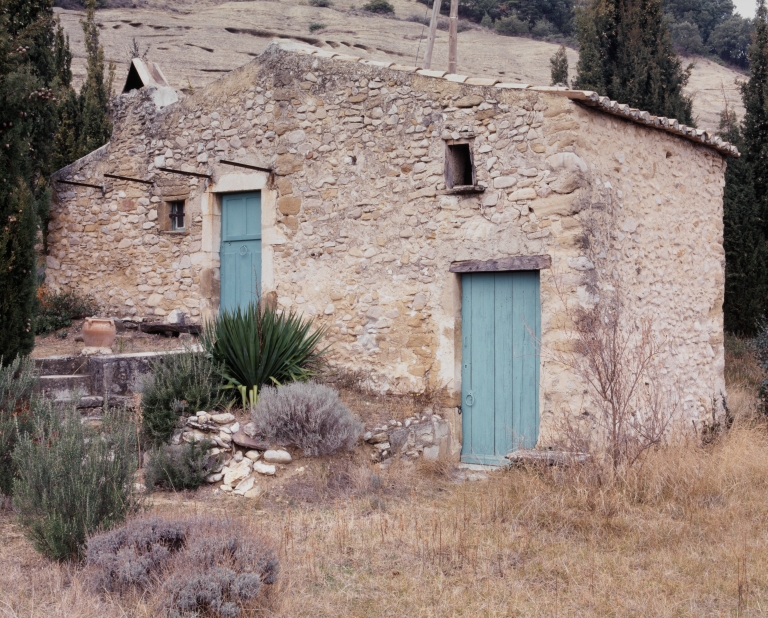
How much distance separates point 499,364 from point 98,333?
4410 millimetres

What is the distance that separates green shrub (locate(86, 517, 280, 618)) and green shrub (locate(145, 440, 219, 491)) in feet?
6.60

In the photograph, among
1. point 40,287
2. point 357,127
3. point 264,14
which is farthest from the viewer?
point 264,14

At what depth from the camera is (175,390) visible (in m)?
7.50

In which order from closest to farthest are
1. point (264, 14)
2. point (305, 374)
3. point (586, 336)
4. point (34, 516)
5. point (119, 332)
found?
point (34, 516) < point (586, 336) < point (305, 374) < point (119, 332) < point (264, 14)

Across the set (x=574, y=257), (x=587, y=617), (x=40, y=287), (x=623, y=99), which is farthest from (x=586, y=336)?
(x=623, y=99)

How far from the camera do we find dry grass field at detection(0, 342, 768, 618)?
14.0ft

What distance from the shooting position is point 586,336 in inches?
259

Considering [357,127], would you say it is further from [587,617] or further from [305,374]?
[587,617]

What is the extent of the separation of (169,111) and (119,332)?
2815 millimetres

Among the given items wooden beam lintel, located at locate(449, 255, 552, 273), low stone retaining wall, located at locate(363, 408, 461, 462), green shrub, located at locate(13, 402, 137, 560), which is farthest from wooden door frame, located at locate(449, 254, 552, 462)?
green shrub, located at locate(13, 402, 137, 560)

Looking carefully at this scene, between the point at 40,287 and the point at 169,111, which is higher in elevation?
the point at 169,111

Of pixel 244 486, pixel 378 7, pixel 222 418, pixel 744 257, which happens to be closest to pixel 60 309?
pixel 222 418

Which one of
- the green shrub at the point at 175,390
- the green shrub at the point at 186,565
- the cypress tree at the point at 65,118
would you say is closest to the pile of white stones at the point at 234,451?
the green shrub at the point at 175,390

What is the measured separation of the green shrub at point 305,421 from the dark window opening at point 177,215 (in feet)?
12.5
